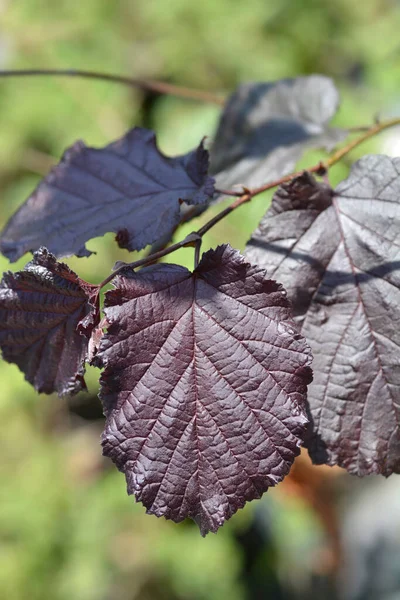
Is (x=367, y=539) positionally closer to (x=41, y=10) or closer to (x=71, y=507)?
(x=71, y=507)

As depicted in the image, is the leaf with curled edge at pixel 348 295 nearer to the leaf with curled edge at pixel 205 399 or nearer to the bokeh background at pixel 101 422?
the leaf with curled edge at pixel 205 399

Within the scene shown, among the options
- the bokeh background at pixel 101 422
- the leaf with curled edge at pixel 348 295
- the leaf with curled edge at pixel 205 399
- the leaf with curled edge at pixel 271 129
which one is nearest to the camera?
the leaf with curled edge at pixel 205 399

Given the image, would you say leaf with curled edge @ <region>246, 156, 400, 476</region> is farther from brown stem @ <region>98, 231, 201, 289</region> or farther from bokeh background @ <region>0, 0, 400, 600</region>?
bokeh background @ <region>0, 0, 400, 600</region>

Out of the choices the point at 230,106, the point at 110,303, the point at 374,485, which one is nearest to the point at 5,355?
the point at 110,303

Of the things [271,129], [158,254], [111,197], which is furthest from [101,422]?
[158,254]

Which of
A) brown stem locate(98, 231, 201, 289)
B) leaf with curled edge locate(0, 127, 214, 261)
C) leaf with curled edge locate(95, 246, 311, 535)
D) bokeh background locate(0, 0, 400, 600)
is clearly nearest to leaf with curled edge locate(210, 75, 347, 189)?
leaf with curled edge locate(0, 127, 214, 261)

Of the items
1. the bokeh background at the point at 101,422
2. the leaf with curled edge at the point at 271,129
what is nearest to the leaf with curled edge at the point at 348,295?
the leaf with curled edge at the point at 271,129

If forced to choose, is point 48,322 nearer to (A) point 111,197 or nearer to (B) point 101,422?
(A) point 111,197
